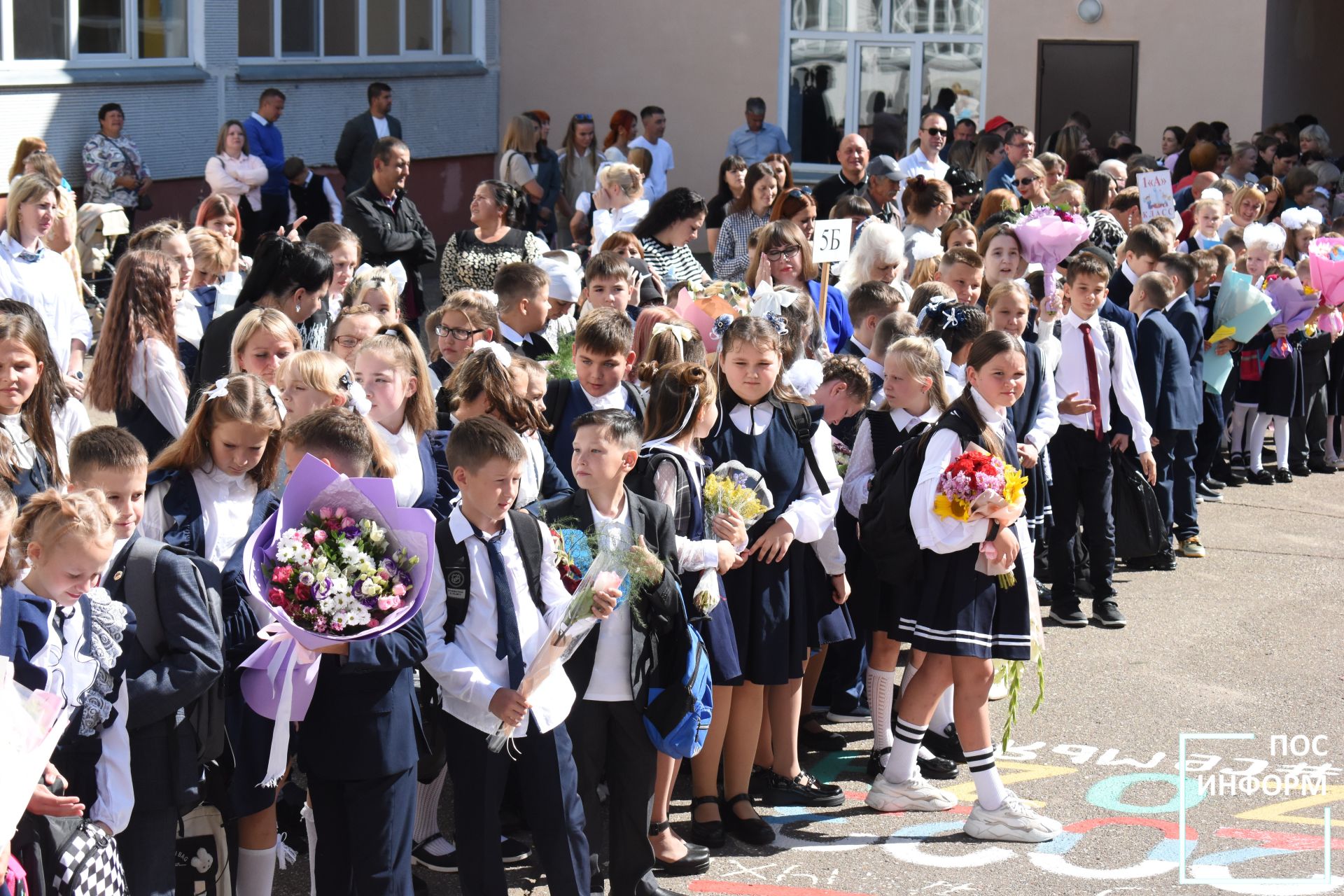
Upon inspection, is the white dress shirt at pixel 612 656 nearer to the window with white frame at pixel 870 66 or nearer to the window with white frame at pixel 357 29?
the window with white frame at pixel 357 29

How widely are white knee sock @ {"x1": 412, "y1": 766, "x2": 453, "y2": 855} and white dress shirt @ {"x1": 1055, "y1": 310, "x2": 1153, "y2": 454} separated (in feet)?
13.3

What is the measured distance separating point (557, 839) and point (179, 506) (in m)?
1.47

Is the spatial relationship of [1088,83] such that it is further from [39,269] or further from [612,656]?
[612,656]

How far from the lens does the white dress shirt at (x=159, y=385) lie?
589 centimetres

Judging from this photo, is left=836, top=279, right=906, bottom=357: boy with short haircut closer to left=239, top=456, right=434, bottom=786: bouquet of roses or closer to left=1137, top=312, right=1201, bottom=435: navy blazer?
left=1137, top=312, right=1201, bottom=435: navy blazer

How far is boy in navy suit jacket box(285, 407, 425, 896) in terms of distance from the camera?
4.34 metres

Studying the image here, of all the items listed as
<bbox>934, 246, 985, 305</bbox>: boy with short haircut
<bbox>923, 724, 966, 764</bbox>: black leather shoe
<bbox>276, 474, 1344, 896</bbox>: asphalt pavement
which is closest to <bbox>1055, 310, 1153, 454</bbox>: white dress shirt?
<bbox>934, 246, 985, 305</bbox>: boy with short haircut

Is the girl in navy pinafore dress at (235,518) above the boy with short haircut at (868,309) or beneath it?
beneath

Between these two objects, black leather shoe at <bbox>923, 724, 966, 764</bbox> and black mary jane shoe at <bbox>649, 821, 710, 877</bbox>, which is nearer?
black mary jane shoe at <bbox>649, 821, 710, 877</bbox>

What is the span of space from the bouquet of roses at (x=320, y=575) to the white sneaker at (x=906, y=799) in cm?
233

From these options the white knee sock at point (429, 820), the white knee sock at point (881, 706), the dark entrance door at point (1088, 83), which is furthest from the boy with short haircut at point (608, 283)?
the dark entrance door at point (1088, 83)

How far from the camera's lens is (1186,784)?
606 centimetres

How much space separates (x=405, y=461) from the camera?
5328 millimetres

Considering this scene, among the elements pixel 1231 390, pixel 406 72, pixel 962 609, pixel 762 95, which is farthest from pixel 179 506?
pixel 762 95
